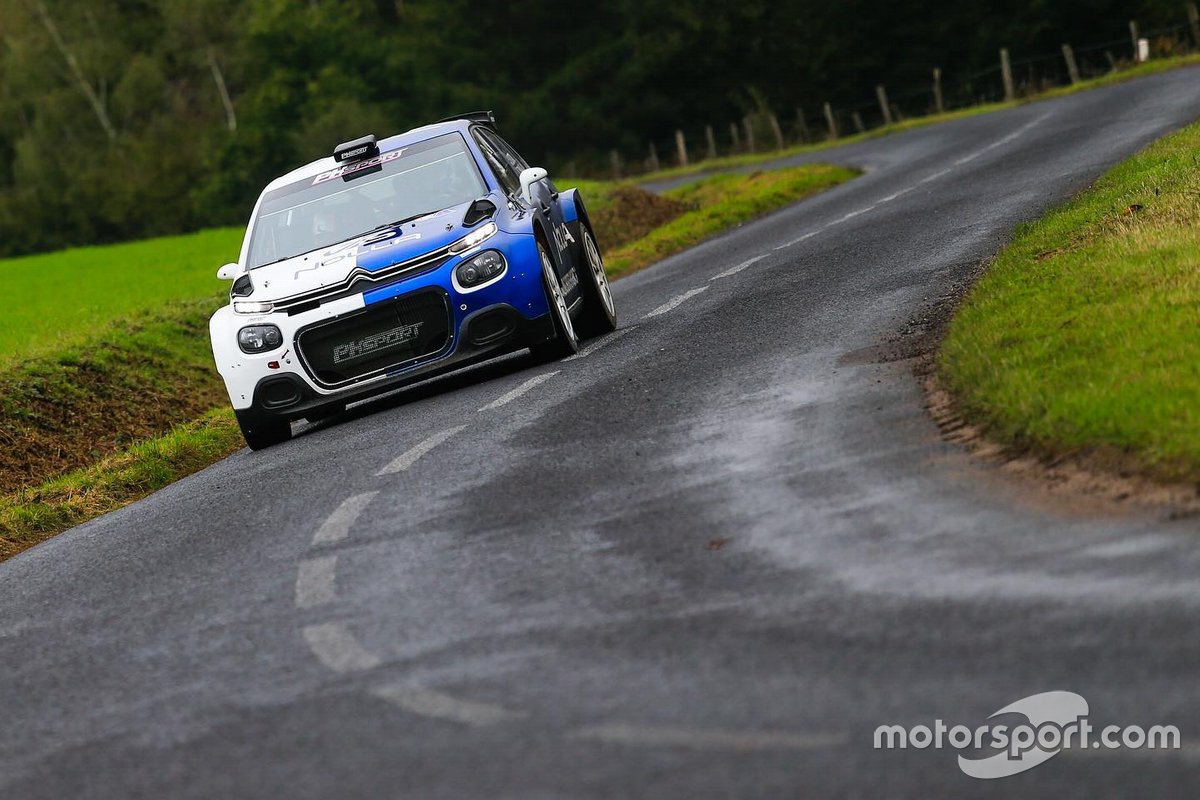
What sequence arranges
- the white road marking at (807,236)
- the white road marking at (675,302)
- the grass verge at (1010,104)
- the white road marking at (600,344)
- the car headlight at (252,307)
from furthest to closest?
1. the grass verge at (1010,104)
2. the white road marking at (807,236)
3. the white road marking at (675,302)
4. the white road marking at (600,344)
5. the car headlight at (252,307)

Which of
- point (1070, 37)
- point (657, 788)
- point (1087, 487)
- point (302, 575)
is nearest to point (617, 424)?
point (302, 575)

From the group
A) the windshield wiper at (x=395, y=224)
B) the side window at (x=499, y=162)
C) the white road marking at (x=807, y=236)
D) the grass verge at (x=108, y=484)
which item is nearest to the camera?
the grass verge at (x=108, y=484)

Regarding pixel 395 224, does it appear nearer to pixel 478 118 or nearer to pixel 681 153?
pixel 478 118

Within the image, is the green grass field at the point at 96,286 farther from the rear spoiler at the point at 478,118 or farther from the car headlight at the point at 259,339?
the car headlight at the point at 259,339

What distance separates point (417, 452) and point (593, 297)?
13.6ft

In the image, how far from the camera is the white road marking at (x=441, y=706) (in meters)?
4.72

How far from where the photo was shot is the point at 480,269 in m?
11.5

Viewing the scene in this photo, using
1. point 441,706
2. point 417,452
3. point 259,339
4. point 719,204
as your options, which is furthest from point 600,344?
point 719,204

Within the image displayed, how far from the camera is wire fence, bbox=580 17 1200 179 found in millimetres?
54250

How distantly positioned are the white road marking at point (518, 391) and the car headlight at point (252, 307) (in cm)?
180

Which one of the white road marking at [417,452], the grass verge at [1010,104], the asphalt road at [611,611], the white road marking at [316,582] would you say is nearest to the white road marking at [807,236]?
the asphalt road at [611,611]

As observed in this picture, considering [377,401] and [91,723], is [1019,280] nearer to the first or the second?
[377,401]

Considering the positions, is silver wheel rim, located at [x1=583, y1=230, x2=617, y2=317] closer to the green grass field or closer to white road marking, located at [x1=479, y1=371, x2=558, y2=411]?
white road marking, located at [x1=479, y1=371, x2=558, y2=411]

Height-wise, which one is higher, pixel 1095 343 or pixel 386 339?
pixel 386 339
